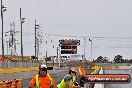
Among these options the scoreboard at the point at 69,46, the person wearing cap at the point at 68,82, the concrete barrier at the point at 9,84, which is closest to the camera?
the person wearing cap at the point at 68,82

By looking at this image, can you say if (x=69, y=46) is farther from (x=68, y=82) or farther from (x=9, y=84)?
(x=68, y=82)

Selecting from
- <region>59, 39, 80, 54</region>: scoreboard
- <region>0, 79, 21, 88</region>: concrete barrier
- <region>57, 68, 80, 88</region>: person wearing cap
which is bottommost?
<region>0, 79, 21, 88</region>: concrete barrier

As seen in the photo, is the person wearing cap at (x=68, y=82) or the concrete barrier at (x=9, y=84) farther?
the concrete barrier at (x=9, y=84)

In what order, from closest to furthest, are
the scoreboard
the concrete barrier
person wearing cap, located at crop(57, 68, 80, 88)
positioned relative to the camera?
person wearing cap, located at crop(57, 68, 80, 88) → the concrete barrier → the scoreboard

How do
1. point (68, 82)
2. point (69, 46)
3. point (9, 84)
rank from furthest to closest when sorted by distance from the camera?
1. point (69, 46)
2. point (9, 84)
3. point (68, 82)

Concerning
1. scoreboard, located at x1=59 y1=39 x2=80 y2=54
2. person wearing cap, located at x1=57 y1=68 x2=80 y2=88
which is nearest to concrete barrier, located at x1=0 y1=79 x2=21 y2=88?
person wearing cap, located at x1=57 y1=68 x2=80 y2=88

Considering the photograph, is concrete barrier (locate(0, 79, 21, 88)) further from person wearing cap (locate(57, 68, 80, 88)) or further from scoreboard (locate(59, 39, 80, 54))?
scoreboard (locate(59, 39, 80, 54))

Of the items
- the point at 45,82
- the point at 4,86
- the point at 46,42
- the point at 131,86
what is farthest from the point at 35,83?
the point at 46,42

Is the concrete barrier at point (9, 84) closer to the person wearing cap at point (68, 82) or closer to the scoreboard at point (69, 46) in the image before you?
the person wearing cap at point (68, 82)

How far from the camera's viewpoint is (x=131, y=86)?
40.5 meters

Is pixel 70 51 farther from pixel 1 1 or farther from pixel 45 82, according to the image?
pixel 45 82

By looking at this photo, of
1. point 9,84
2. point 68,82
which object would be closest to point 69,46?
point 9,84

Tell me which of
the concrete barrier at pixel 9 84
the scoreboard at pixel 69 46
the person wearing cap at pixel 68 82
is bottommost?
the concrete barrier at pixel 9 84

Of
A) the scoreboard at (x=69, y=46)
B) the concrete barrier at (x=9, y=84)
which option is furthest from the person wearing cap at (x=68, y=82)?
the scoreboard at (x=69, y=46)
